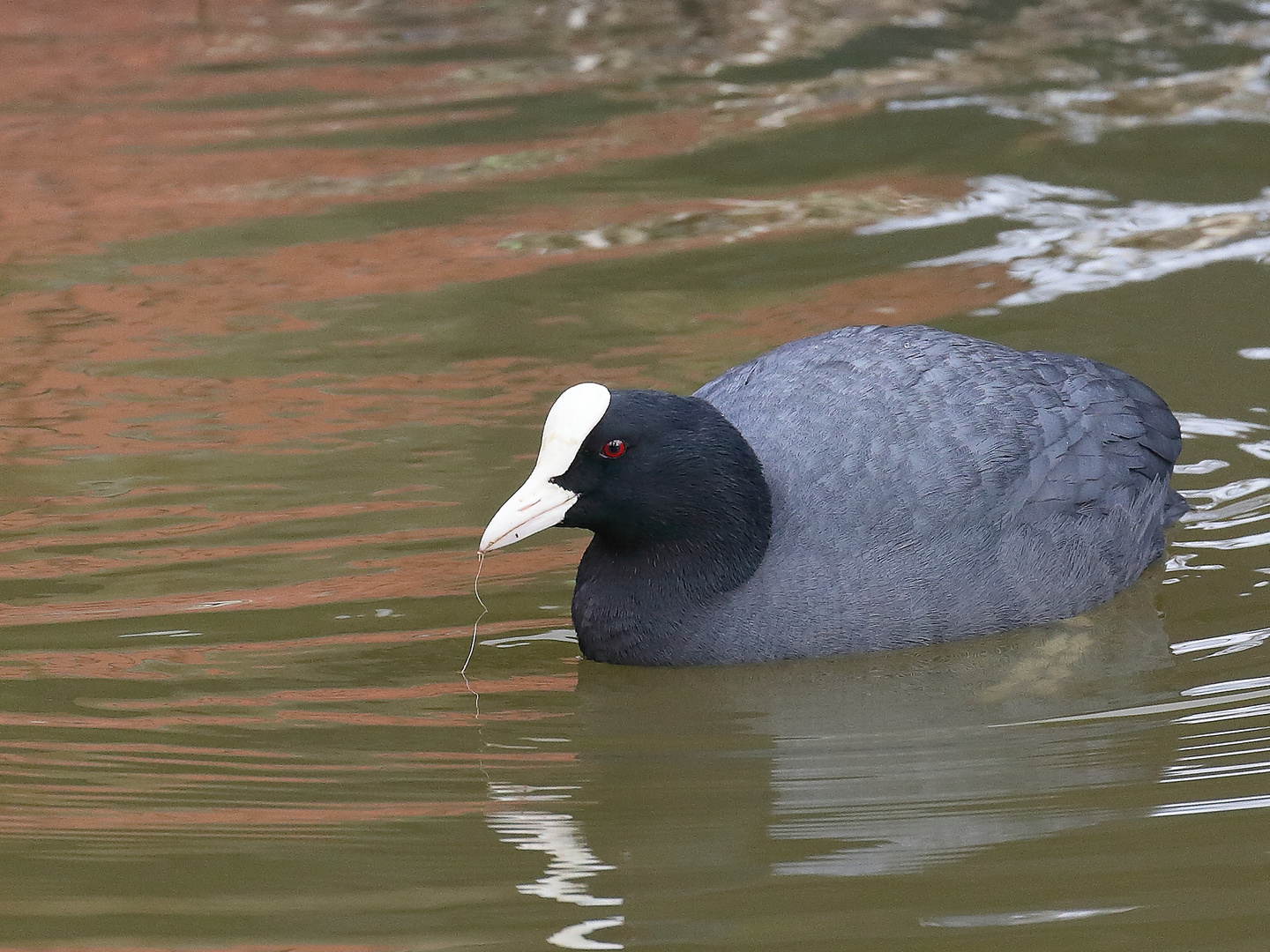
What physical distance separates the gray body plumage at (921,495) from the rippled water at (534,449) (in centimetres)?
12

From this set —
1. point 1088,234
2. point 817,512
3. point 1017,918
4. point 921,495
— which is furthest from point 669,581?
point 1088,234

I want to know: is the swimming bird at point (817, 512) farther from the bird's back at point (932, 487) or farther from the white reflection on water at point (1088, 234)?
the white reflection on water at point (1088, 234)

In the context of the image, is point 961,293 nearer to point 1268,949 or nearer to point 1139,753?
point 1139,753

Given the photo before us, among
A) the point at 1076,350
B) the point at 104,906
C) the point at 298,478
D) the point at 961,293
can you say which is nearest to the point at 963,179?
the point at 961,293

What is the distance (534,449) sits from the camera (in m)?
6.15

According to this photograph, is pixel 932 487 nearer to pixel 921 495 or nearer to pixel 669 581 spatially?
pixel 921 495

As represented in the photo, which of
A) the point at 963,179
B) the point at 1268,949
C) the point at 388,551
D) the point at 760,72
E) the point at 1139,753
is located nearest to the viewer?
the point at 1268,949

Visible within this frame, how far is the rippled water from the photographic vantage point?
3.62 metres

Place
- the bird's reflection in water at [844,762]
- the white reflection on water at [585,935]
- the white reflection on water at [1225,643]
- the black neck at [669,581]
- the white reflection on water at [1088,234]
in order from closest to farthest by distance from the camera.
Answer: the white reflection on water at [585,935]
the bird's reflection in water at [844,762]
the black neck at [669,581]
the white reflection on water at [1225,643]
the white reflection on water at [1088,234]

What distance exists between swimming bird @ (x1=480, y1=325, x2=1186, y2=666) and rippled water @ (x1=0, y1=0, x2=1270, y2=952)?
13cm

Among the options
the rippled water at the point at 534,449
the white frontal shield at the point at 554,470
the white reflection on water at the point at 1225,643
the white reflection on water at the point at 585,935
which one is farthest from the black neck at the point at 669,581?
the white reflection on water at the point at 585,935

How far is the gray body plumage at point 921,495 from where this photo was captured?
15.5ft

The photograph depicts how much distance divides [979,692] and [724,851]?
3.78 feet

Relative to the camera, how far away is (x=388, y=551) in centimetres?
550
